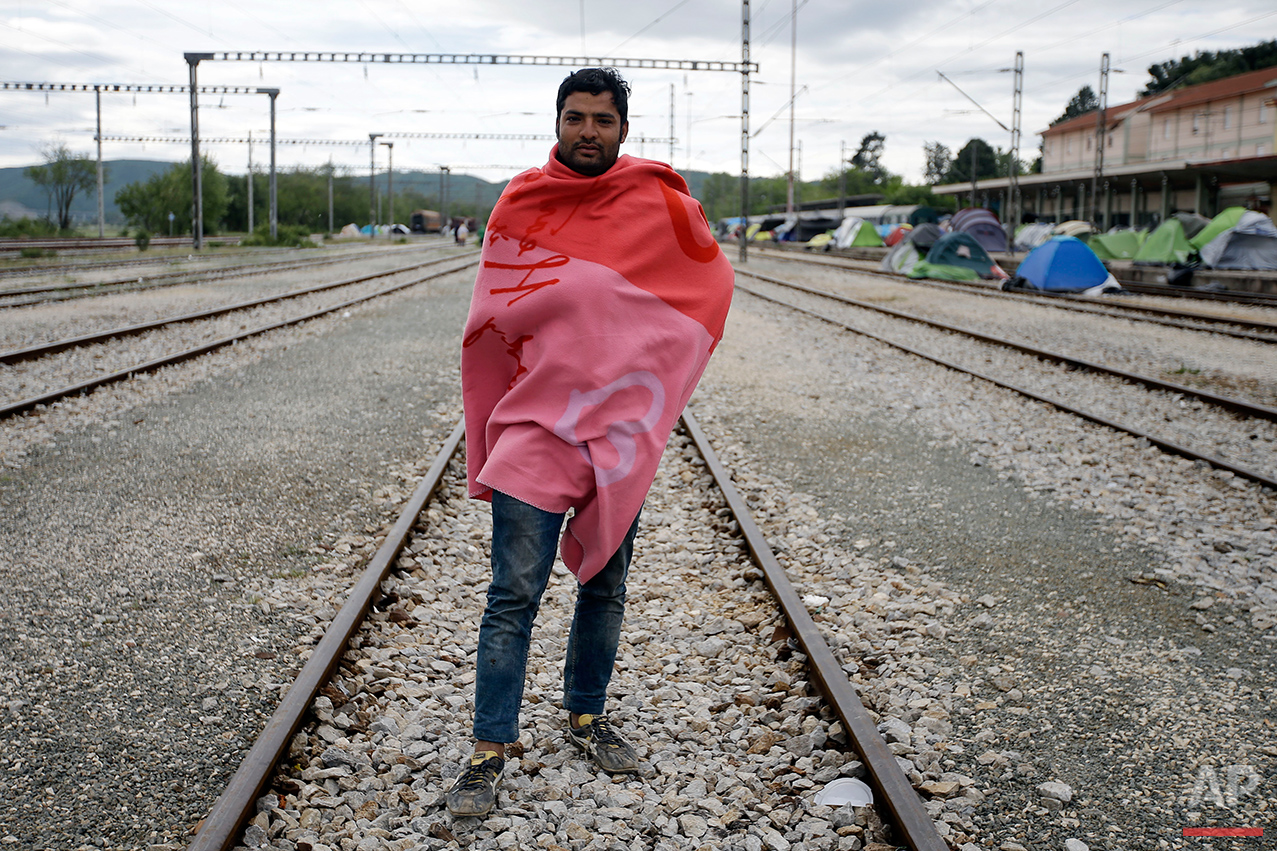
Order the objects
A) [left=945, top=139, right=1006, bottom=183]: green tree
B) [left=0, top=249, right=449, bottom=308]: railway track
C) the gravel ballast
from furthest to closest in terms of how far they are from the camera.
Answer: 1. [left=945, top=139, right=1006, bottom=183]: green tree
2. [left=0, top=249, right=449, bottom=308]: railway track
3. the gravel ballast

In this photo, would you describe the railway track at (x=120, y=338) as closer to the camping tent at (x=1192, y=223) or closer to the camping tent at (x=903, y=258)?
the camping tent at (x=903, y=258)

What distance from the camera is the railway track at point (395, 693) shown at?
2756 millimetres

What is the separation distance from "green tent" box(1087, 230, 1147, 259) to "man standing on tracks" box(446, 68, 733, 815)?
3154cm

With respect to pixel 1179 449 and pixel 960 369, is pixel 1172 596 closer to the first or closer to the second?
pixel 1179 449

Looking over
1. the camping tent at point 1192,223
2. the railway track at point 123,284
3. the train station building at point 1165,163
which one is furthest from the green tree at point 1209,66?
the railway track at point 123,284

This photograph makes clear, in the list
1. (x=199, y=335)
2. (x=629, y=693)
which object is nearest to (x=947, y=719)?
(x=629, y=693)

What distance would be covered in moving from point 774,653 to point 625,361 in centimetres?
184

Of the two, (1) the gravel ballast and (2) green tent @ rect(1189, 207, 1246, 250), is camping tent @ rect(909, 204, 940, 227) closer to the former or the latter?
(2) green tent @ rect(1189, 207, 1246, 250)

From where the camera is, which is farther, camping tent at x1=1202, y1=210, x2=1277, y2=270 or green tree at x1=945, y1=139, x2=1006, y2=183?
green tree at x1=945, y1=139, x2=1006, y2=183

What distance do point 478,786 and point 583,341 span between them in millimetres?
1315

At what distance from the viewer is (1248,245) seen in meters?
25.4

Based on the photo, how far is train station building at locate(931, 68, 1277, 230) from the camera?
38.9 m

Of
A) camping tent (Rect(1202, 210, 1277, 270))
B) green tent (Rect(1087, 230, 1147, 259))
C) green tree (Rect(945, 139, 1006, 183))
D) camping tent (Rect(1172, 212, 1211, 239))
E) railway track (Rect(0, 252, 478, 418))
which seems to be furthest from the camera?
green tree (Rect(945, 139, 1006, 183))

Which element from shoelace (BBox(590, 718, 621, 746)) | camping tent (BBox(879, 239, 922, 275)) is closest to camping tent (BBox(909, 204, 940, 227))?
camping tent (BBox(879, 239, 922, 275))
